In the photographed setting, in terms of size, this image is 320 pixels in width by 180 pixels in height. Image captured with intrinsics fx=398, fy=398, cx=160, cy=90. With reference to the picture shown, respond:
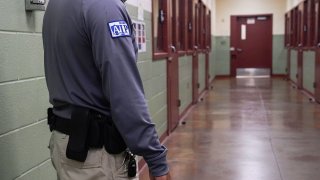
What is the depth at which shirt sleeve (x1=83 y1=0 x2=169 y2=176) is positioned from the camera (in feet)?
3.84

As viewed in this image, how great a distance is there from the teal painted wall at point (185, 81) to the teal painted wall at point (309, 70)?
2672mm

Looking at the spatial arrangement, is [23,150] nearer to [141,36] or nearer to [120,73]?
[120,73]

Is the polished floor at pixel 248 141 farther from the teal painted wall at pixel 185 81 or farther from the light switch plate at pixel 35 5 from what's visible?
the light switch plate at pixel 35 5

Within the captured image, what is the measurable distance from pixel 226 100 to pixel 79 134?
749cm

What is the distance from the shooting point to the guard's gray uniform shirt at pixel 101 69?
3.86ft

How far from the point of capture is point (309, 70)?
28.8ft

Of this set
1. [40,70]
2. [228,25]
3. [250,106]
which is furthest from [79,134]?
[228,25]

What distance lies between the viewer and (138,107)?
1211mm

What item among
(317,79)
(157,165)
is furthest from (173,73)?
(157,165)

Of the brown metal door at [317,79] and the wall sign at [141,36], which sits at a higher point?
the wall sign at [141,36]

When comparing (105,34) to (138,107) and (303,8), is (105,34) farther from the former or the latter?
(303,8)

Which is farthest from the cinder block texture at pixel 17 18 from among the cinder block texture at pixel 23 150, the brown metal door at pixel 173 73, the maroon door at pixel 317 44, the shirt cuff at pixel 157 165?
the maroon door at pixel 317 44

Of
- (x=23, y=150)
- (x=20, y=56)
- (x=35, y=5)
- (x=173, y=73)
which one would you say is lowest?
(x=23, y=150)

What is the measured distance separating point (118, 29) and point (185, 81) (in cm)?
582
